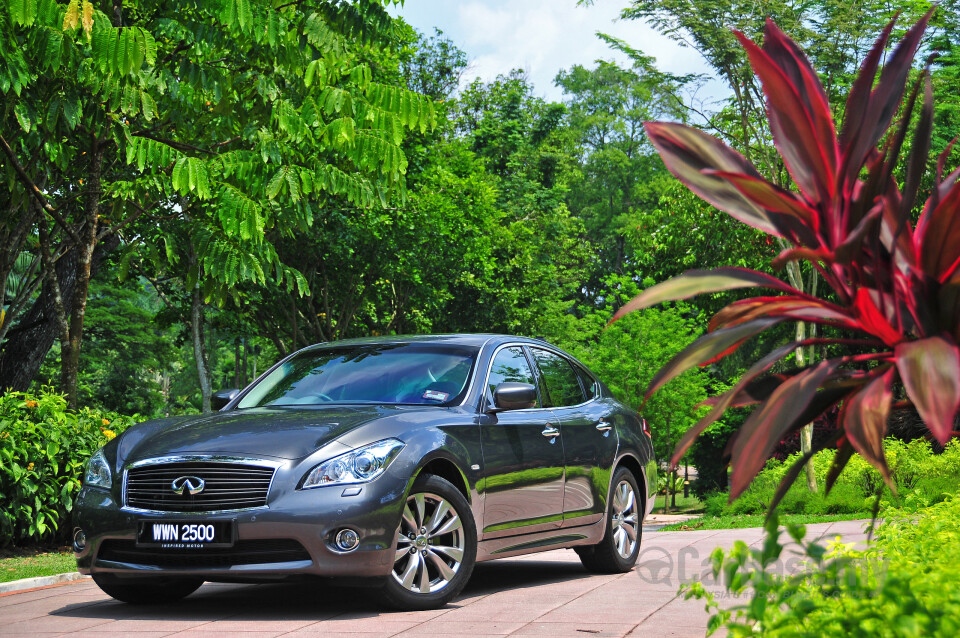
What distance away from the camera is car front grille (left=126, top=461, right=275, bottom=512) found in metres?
6.60

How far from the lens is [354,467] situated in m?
6.70

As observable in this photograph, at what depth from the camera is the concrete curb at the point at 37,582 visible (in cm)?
835

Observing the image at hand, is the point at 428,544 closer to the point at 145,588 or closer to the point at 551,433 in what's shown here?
the point at 551,433

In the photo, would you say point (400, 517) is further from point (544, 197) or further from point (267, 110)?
point (544, 197)

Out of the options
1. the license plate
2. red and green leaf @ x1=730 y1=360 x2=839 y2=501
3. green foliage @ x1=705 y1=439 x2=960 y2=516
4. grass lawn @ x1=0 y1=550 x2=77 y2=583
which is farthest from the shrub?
red and green leaf @ x1=730 y1=360 x2=839 y2=501

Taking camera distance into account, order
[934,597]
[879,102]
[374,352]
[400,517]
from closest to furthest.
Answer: [934,597] < [879,102] < [400,517] < [374,352]

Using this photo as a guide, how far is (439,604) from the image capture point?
22.9ft

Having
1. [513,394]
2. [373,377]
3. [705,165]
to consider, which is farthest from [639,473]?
[705,165]

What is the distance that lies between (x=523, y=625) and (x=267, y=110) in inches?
281

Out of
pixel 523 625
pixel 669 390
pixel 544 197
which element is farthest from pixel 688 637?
pixel 544 197

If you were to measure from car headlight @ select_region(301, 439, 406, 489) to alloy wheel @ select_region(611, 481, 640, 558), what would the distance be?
295 centimetres

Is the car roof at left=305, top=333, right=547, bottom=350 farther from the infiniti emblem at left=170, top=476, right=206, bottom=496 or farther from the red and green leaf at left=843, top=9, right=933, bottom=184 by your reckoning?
the red and green leaf at left=843, top=9, right=933, bottom=184

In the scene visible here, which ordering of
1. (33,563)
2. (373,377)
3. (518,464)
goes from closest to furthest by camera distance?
(518,464) < (373,377) < (33,563)

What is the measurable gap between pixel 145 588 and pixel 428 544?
1.88m
